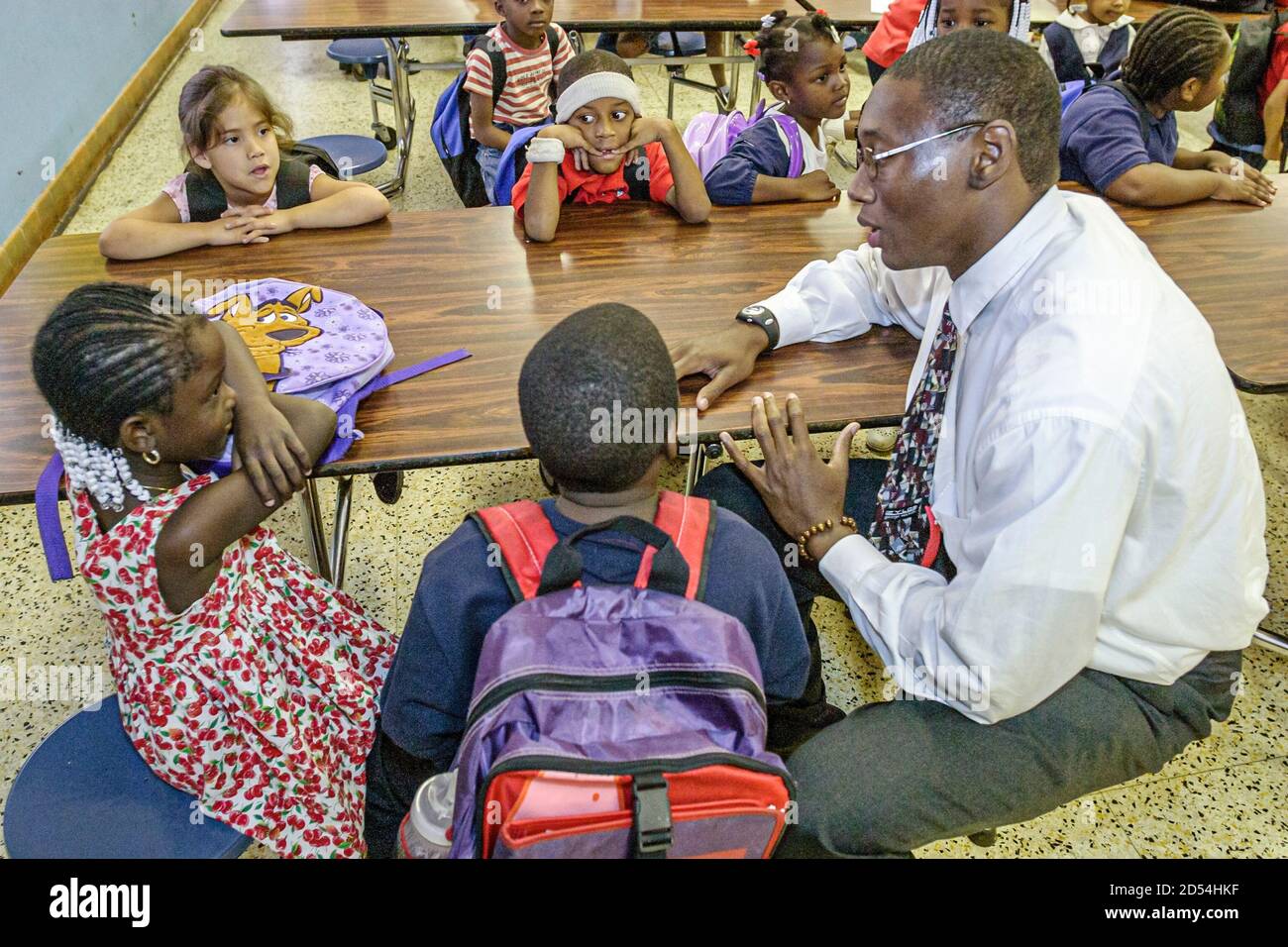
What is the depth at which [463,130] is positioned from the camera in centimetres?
321

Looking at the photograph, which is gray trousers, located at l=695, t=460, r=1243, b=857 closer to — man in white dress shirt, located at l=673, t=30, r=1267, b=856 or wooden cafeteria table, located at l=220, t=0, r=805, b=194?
man in white dress shirt, located at l=673, t=30, r=1267, b=856

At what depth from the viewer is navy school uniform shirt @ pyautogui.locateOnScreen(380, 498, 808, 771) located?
3.67 feet

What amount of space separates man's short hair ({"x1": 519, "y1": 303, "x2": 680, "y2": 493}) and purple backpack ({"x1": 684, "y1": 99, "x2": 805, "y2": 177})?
1.41 metres

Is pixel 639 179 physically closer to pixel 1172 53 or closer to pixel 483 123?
pixel 483 123

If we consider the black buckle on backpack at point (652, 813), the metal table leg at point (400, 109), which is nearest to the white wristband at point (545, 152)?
the black buckle on backpack at point (652, 813)

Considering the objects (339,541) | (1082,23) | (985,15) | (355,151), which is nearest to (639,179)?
(339,541)

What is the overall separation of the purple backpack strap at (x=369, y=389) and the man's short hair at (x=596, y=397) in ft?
1.62

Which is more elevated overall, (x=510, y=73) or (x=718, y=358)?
(x=510, y=73)

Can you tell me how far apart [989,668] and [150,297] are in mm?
1239

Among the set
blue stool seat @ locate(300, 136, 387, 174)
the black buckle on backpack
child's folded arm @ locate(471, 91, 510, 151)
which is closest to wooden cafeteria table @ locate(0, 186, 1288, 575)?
the black buckle on backpack

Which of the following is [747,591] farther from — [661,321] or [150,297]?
[150,297]

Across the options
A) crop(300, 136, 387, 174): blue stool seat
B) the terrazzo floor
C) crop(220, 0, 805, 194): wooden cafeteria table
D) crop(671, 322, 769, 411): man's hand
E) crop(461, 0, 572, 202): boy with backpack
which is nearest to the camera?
crop(671, 322, 769, 411): man's hand

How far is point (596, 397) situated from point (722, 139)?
171 centimetres
